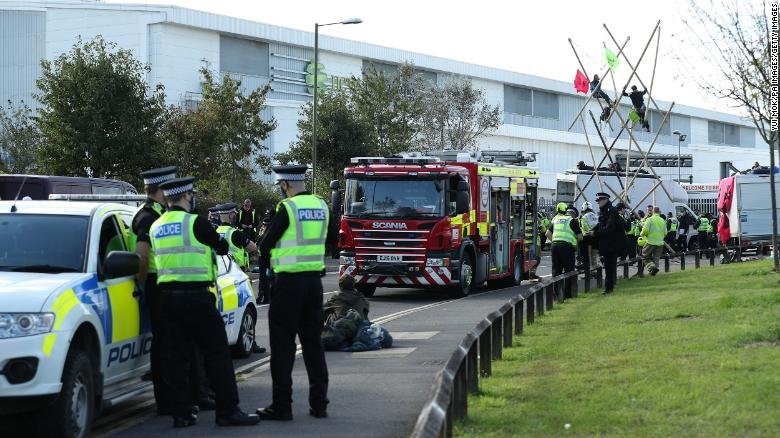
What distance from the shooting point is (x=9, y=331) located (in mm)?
8258

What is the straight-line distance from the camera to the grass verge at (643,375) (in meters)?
8.94

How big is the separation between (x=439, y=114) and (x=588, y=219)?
3312 centimetres

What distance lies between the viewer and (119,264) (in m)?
9.30

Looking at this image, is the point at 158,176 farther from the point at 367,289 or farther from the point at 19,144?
the point at 19,144

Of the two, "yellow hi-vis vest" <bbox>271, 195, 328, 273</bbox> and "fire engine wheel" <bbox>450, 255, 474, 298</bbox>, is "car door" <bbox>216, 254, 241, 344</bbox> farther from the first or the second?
"fire engine wheel" <bbox>450, 255, 474, 298</bbox>

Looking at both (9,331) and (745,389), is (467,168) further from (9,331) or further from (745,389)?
(9,331)

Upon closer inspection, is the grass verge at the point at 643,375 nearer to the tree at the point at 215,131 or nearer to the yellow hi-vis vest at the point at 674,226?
the tree at the point at 215,131

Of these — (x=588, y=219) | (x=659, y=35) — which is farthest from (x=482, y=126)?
(x=588, y=219)

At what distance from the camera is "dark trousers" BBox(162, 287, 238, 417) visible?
9656mm

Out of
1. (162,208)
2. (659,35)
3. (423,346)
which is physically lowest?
(423,346)

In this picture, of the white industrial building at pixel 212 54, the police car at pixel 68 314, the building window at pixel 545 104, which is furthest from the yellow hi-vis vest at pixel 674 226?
the building window at pixel 545 104

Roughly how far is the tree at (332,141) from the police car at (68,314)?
131ft

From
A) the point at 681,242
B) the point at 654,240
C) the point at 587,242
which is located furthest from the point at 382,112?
the point at 587,242

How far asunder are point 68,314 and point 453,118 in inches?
2164
